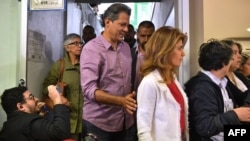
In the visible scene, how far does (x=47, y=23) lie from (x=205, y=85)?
6.37 ft

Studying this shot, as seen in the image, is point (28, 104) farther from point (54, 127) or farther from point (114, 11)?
point (114, 11)

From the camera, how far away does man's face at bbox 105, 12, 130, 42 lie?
2.17 metres

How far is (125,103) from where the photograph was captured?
1851mm

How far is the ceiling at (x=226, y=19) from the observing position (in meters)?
2.33

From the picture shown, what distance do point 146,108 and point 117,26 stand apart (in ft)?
2.13

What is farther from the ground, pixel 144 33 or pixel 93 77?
pixel 144 33

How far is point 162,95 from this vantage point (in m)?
1.80

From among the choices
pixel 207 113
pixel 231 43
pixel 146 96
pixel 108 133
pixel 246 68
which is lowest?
pixel 108 133

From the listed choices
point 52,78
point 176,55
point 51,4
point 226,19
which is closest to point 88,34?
point 52,78

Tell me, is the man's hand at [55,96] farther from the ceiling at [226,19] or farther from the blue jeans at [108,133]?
the ceiling at [226,19]

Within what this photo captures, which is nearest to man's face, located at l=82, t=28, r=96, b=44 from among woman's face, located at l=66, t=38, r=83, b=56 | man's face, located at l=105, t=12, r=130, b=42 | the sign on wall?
woman's face, located at l=66, t=38, r=83, b=56

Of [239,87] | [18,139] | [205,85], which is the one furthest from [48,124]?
[239,87]

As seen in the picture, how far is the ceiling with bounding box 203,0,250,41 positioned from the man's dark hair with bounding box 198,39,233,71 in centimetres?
31

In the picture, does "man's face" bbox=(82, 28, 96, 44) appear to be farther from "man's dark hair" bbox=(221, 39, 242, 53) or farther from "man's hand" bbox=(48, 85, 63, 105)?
"man's dark hair" bbox=(221, 39, 242, 53)
